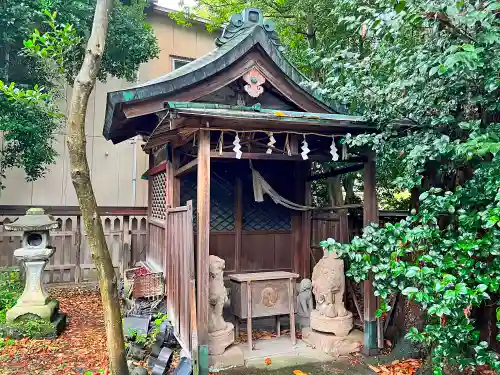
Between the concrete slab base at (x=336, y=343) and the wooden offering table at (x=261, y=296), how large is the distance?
0.42 metres

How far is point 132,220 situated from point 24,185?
419 cm

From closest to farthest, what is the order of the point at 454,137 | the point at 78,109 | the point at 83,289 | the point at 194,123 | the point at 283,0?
the point at 78,109, the point at 454,137, the point at 194,123, the point at 83,289, the point at 283,0

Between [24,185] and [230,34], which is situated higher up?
[230,34]

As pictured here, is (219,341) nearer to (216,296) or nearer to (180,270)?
(216,296)

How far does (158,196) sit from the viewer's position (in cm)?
855

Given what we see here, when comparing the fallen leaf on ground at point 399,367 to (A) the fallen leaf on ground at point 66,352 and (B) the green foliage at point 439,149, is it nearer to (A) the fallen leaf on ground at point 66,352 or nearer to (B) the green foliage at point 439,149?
(B) the green foliage at point 439,149

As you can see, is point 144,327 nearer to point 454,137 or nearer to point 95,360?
point 95,360

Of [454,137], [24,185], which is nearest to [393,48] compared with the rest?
[454,137]

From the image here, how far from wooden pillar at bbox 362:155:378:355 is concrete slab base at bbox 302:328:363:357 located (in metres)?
0.19

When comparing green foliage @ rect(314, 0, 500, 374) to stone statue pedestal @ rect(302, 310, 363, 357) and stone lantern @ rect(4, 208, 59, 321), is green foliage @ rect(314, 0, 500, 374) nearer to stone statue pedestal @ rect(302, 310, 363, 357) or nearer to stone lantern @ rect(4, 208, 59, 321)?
stone statue pedestal @ rect(302, 310, 363, 357)

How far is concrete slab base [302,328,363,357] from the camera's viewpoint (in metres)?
5.85

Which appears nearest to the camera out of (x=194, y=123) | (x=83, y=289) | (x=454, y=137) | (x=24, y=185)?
(x=454, y=137)

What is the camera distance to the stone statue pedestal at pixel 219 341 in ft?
17.6

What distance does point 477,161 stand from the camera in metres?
4.06
